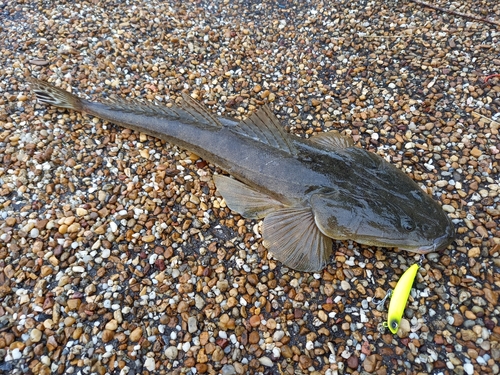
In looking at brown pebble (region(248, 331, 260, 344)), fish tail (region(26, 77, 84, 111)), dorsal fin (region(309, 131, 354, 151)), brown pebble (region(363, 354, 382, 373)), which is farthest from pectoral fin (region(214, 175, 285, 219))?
fish tail (region(26, 77, 84, 111))

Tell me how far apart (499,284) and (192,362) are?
2324 mm

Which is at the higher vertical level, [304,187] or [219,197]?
[304,187]

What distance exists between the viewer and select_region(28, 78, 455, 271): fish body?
9.29 feet

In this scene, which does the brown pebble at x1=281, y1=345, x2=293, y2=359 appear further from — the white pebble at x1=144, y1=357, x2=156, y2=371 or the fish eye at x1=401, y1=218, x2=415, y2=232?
the fish eye at x1=401, y1=218, x2=415, y2=232

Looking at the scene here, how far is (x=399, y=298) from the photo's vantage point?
2711 mm

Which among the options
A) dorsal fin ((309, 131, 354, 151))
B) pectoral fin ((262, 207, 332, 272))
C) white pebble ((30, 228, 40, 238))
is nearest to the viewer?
pectoral fin ((262, 207, 332, 272))

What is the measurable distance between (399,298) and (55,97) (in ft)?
12.5

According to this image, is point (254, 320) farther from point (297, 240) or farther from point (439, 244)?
point (439, 244)

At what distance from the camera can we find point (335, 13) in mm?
4918

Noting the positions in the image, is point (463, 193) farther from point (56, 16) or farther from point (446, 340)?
point (56, 16)

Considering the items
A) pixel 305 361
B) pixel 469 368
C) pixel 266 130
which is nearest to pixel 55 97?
pixel 266 130

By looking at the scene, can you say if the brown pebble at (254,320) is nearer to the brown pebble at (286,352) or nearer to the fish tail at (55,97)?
the brown pebble at (286,352)

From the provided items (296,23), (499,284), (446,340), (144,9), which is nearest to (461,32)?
(296,23)

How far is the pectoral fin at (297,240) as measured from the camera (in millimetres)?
2928
